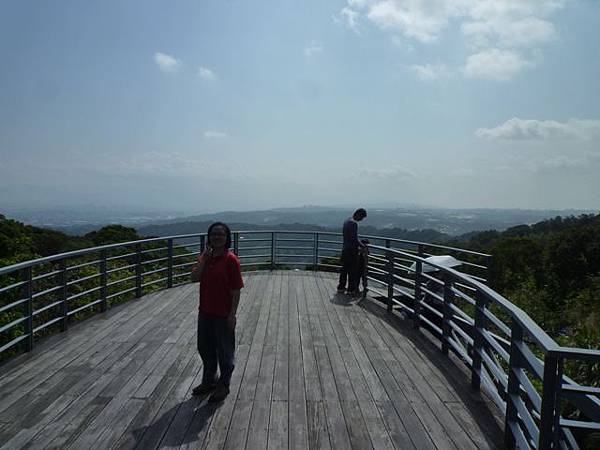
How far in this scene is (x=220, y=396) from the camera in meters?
3.74

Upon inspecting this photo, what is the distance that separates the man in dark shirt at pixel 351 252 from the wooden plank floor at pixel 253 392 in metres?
2.07

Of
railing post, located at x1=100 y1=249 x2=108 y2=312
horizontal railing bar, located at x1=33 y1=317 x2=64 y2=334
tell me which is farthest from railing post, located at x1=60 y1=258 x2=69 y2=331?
railing post, located at x1=100 y1=249 x2=108 y2=312

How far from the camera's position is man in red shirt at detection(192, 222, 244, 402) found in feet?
12.1

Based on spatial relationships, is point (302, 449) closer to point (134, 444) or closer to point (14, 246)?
point (134, 444)

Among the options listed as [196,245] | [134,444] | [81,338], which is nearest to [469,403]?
[134,444]

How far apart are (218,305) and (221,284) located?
0.19 metres

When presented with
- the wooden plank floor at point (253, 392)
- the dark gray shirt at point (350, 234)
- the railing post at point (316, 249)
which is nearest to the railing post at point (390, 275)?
the wooden plank floor at point (253, 392)

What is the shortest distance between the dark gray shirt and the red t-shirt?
4.55 metres

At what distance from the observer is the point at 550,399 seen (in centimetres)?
231

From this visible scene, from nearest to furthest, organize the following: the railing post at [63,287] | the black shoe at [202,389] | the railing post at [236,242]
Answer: the black shoe at [202,389], the railing post at [63,287], the railing post at [236,242]

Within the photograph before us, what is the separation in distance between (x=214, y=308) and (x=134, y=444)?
45.9 inches

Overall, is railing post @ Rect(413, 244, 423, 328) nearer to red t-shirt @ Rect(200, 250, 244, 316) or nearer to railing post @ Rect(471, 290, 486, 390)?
railing post @ Rect(471, 290, 486, 390)

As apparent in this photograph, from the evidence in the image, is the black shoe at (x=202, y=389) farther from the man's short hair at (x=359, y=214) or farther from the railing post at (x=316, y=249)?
the railing post at (x=316, y=249)

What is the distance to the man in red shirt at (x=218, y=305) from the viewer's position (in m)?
3.70
